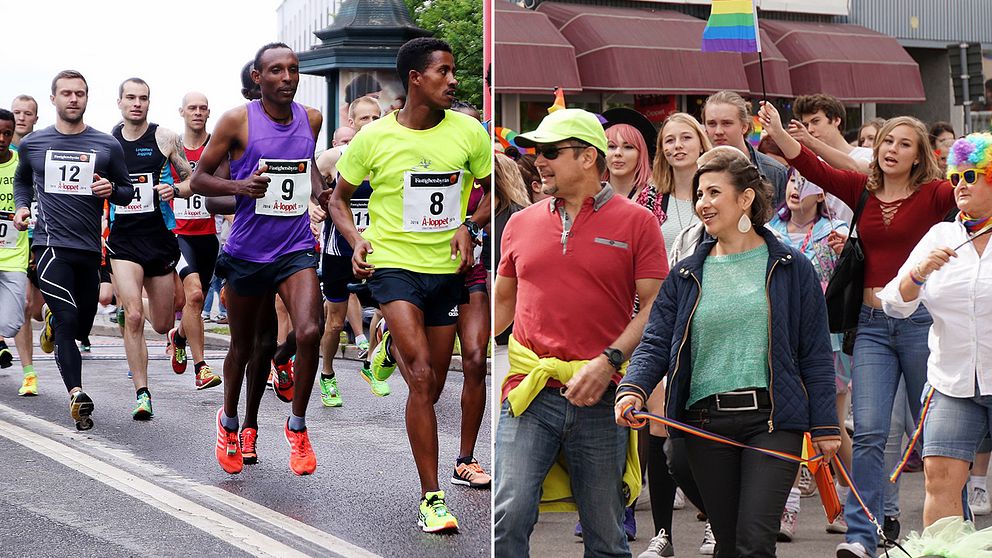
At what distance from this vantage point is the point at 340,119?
594 centimetres

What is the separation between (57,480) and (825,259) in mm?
3239

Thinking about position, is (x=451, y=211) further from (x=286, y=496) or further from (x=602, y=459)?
(x=602, y=459)

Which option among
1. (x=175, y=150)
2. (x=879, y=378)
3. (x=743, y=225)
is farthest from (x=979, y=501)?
(x=175, y=150)

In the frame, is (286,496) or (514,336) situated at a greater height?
(514,336)

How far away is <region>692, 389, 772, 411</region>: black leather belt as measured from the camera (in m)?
3.68

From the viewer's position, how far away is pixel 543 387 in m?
3.61

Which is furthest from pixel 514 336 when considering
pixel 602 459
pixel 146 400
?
pixel 146 400

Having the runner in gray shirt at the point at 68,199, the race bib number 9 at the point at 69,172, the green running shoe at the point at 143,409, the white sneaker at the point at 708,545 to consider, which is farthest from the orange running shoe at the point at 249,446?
the white sneaker at the point at 708,545

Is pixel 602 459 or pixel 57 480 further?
pixel 57 480

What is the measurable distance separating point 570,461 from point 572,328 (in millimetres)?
341

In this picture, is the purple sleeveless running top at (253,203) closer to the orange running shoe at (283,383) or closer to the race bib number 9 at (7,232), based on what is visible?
the orange running shoe at (283,383)

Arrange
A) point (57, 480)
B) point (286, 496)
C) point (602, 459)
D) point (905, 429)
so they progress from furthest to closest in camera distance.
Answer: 1. point (57, 480)
2. point (286, 496)
3. point (905, 429)
4. point (602, 459)

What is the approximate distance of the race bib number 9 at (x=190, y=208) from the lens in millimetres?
8648

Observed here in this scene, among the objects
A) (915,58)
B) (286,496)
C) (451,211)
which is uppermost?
(915,58)
